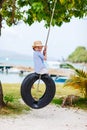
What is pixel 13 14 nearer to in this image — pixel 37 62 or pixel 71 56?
pixel 37 62

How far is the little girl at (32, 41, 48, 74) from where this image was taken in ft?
28.8

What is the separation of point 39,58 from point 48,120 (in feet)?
4.68

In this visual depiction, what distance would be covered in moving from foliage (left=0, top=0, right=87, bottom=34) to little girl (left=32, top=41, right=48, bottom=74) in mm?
825

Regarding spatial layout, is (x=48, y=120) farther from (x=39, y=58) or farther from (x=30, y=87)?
(x=39, y=58)

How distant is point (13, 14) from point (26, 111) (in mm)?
2452

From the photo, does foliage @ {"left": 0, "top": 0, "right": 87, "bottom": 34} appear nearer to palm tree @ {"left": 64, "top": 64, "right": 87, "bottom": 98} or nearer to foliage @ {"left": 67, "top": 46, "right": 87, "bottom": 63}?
palm tree @ {"left": 64, "top": 64, "right": 87, "bottom": 98}

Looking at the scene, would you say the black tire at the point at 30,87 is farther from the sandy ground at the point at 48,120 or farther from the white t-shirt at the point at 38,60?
the sandy ground at the point at 48,120

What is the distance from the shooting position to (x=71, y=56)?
136250 millimetres

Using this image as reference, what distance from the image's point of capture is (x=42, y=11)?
9.66 meters

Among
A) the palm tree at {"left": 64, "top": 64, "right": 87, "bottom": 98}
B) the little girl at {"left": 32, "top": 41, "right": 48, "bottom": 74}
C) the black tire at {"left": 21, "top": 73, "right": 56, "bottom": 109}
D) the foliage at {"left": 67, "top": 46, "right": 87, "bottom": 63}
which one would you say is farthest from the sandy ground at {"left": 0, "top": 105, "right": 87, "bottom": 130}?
the foliage at {"left": 67, "top": 46, "right": 87, "bottom": 63}

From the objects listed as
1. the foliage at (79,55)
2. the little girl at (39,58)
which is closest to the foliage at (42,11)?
the little girl at (39,58)

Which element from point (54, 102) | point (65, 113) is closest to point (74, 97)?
point (54, 102)

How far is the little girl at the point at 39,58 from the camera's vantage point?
879cm

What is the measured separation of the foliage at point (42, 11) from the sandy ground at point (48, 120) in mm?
2163
